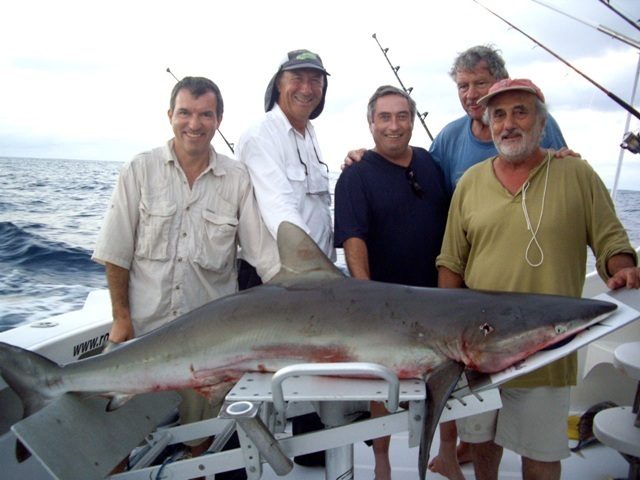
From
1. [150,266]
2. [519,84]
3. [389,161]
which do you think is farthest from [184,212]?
[519,84]

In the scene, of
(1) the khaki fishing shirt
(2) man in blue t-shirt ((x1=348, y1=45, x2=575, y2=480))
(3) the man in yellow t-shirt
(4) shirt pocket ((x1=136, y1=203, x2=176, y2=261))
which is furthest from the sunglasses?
(4) shirt pocket ((x1=136, y1=203, x2=176, y2=261))

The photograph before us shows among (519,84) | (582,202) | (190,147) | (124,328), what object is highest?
(519,84)

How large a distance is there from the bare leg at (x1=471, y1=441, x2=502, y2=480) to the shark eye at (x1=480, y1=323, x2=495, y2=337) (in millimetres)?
1095

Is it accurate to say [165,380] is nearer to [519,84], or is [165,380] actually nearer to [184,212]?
[184,212]

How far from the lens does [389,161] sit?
3.15 meters

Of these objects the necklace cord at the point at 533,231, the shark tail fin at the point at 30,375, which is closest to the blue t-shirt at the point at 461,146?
the necklace cord at the point at 533,231

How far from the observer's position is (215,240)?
2.91 meters

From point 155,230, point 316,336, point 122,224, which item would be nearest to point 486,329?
point 316,336

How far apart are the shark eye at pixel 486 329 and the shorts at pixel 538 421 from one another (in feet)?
2.42

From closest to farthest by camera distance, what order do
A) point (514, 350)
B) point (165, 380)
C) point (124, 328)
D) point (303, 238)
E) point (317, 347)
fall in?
point (514, 350)
point (317, 347)
point (165, 380)
point (303, 238)
point (124, 328)

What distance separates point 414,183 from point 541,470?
4.96 feet

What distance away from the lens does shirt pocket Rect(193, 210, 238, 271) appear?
2.90 metres

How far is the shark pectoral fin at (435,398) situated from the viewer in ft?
5.35

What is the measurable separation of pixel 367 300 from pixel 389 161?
1.26 meters
